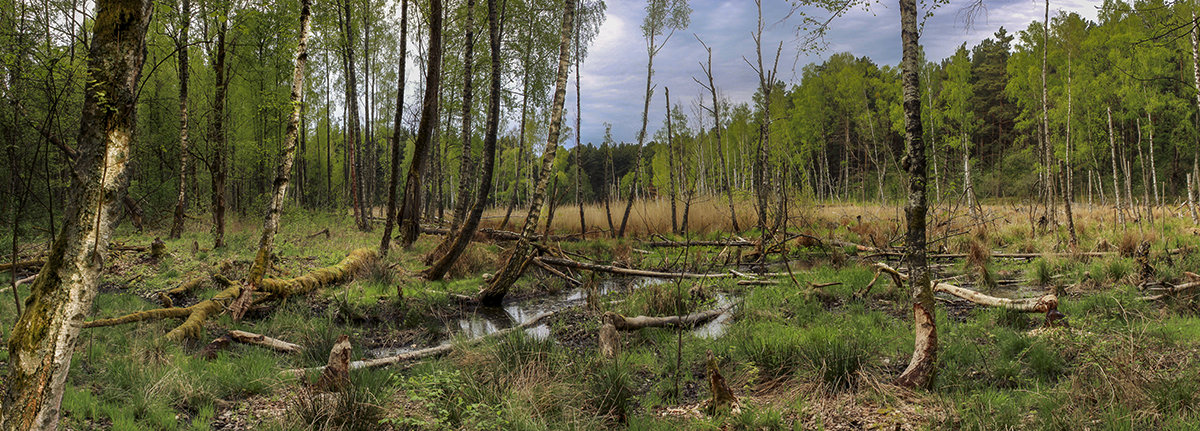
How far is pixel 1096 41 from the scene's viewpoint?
69.6 ft

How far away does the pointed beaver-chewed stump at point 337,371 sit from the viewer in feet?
12.5

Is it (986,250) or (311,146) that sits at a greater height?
(311,146)

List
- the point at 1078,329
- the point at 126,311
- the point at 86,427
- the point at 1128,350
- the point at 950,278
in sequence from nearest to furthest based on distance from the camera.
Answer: the point at 86,427 → the point at 1128,350 → the point at 1078,329 → the point at 126,311 → the point at 950,278

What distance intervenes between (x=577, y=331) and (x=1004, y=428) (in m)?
4.67

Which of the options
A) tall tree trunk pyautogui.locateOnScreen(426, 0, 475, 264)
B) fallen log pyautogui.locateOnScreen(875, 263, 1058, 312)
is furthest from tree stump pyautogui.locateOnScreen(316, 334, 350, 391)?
tall tree trunk pyautogui.locateOnScreen(426, 0, 475, 264)

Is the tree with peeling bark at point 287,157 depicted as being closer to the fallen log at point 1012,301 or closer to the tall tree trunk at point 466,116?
the tall tree trunk at point 466,116

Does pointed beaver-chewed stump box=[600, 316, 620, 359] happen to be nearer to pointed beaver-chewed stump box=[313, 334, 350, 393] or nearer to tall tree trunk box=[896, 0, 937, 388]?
pointed beaver-chewed stump box=[313, 334, 350, 393]

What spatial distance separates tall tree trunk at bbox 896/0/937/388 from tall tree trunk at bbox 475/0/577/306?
4800 millimetres

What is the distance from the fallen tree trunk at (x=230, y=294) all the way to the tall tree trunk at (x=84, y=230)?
315 centimetres

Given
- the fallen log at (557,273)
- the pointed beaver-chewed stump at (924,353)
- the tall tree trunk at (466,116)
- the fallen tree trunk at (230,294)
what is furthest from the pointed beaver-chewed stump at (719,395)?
the tall tree trunk at (466,116)

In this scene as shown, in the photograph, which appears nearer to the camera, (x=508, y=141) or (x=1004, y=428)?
(x=1004, y=428)

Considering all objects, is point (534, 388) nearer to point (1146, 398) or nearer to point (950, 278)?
point (1146, 398)

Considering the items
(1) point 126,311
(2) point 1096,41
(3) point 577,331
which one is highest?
(2) point 1096,41

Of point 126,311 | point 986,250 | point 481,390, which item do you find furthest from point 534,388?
point 986,250
